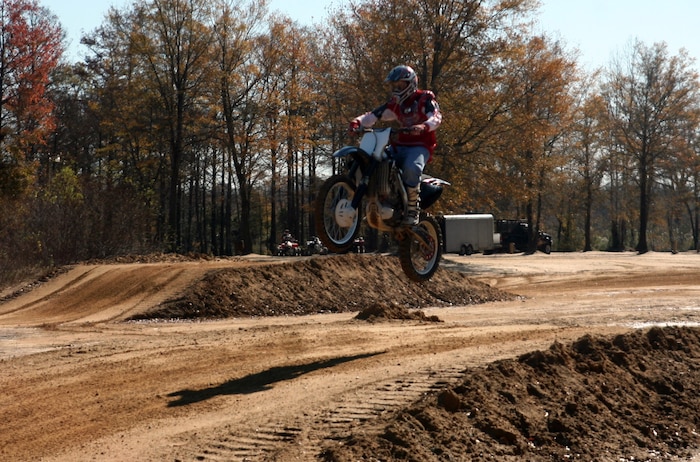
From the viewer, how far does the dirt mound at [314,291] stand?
19.5 metres

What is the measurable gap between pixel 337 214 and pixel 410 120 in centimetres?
168

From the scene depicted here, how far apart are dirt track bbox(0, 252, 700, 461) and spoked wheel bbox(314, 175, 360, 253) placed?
148 cm

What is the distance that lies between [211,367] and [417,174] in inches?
144

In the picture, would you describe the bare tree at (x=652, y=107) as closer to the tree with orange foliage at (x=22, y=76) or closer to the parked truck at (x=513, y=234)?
the parked truck at (x=513, y=234)

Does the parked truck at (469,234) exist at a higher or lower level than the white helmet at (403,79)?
lower

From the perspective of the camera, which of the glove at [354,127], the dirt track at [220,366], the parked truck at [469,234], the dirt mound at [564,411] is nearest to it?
the dirt track at [220,366]

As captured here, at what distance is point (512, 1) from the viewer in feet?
121

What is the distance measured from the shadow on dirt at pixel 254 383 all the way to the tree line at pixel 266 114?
1706 cm

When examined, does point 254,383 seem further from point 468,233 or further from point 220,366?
point 468,233

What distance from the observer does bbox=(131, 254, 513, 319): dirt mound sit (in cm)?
1952

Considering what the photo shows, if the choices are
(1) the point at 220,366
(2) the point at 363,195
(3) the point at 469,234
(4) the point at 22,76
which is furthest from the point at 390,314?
(3) the point at 469,234

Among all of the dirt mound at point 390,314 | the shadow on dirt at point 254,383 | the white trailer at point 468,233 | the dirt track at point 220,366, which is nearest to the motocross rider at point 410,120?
the dirt track at point 220,366

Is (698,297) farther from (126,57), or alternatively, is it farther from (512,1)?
(126,57)

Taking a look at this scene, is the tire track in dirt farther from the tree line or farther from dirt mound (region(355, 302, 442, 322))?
the tree line
